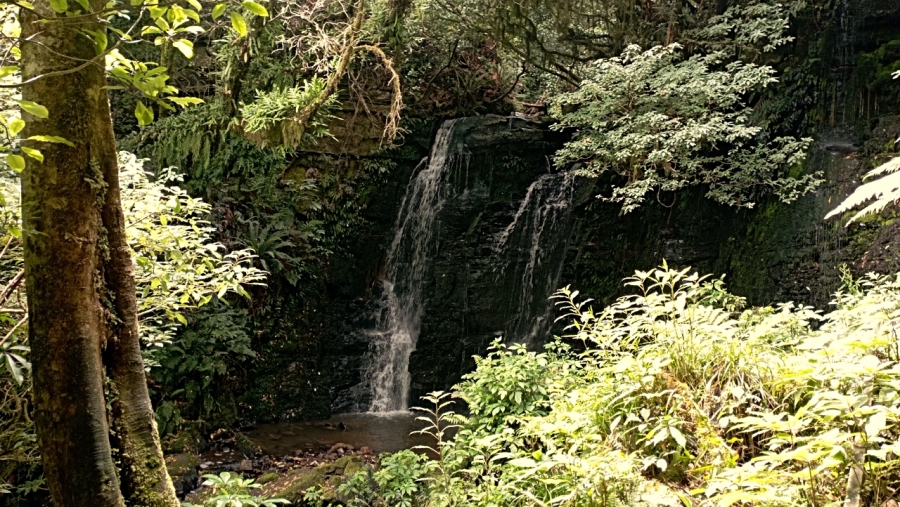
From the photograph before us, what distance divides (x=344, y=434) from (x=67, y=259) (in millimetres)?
6344

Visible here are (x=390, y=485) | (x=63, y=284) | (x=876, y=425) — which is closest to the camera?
(x=876, y=425)

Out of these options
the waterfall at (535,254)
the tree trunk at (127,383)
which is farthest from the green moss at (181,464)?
the waterfall at (535,254)

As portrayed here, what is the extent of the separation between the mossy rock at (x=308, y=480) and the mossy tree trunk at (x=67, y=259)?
2.98 m

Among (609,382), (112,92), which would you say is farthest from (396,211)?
(609,382)

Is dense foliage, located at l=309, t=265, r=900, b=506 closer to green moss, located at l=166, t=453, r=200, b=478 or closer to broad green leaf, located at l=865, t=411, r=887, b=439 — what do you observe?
broad green leaf, located at l=865, t=411, r=887, b=439

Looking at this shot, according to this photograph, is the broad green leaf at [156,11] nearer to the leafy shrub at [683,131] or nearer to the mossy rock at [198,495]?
the mossy rock at [198,495]

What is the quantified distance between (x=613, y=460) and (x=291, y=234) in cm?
812

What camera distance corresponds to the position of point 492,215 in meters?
10.1

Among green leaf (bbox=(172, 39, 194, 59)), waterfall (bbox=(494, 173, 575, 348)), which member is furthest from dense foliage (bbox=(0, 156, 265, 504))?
waterfall (bbox=(494, 173, 575, 348))

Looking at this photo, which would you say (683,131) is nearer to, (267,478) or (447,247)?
(447,247)

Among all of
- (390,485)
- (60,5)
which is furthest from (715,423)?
(60,5)

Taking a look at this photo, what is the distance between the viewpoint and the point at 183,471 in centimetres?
559

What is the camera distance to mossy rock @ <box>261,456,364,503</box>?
4914mm

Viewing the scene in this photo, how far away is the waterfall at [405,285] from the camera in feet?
30.8
